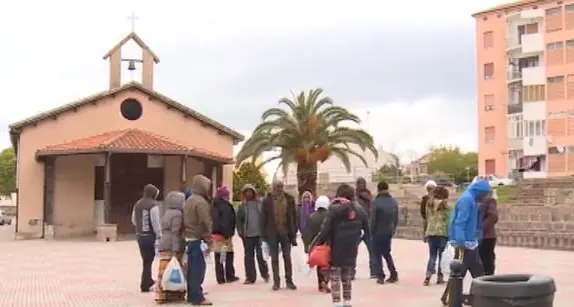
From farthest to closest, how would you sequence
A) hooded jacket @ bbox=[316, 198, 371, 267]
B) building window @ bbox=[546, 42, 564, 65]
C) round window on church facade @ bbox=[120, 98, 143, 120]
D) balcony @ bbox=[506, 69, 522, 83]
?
1. balcony @ bbox=[506, 69, 522, 83]
2. building window @ bbox=[546, 42, 564, 65]
3. round window on church facade @ bbox=[120, 98, 143, 120]
4. hooded jacket @ bbox=[316, 198, 371, 267]

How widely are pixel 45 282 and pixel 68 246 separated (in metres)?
10.9

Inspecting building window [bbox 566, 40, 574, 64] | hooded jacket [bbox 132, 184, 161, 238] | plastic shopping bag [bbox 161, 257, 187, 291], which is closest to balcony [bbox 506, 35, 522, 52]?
building window [bbox 566, 40, 574, 64]

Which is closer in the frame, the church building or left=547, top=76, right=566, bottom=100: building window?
the church building

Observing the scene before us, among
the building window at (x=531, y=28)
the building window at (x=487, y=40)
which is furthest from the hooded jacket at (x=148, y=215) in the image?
the building window at (x=487, y=40)

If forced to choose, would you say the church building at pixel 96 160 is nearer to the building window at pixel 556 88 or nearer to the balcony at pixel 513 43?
the building window at pixel 556 88

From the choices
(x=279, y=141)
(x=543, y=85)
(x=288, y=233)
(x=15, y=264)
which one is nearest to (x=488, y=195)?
(x=288, y=233)

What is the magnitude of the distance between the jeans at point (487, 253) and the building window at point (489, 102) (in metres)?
49.0

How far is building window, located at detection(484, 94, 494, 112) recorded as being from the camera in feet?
189

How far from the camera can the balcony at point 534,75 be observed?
5225cm

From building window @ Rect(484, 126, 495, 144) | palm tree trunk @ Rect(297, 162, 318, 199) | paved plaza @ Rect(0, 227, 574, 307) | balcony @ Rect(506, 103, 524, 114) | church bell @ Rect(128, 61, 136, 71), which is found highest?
balcony @ Rect(506, 103, 524, 114)

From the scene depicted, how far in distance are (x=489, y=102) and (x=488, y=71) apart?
7.42 feet

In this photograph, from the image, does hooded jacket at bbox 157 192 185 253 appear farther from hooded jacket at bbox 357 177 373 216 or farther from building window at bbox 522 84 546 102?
building window at bbox 522 84 546 102

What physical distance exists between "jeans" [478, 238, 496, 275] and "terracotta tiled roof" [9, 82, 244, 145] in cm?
2205

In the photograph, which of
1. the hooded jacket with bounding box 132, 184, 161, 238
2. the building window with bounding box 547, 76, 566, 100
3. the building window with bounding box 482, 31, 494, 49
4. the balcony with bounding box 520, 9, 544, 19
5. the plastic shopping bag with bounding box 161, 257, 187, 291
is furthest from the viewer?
the building window with bounding box 482, 31, 494, 49
